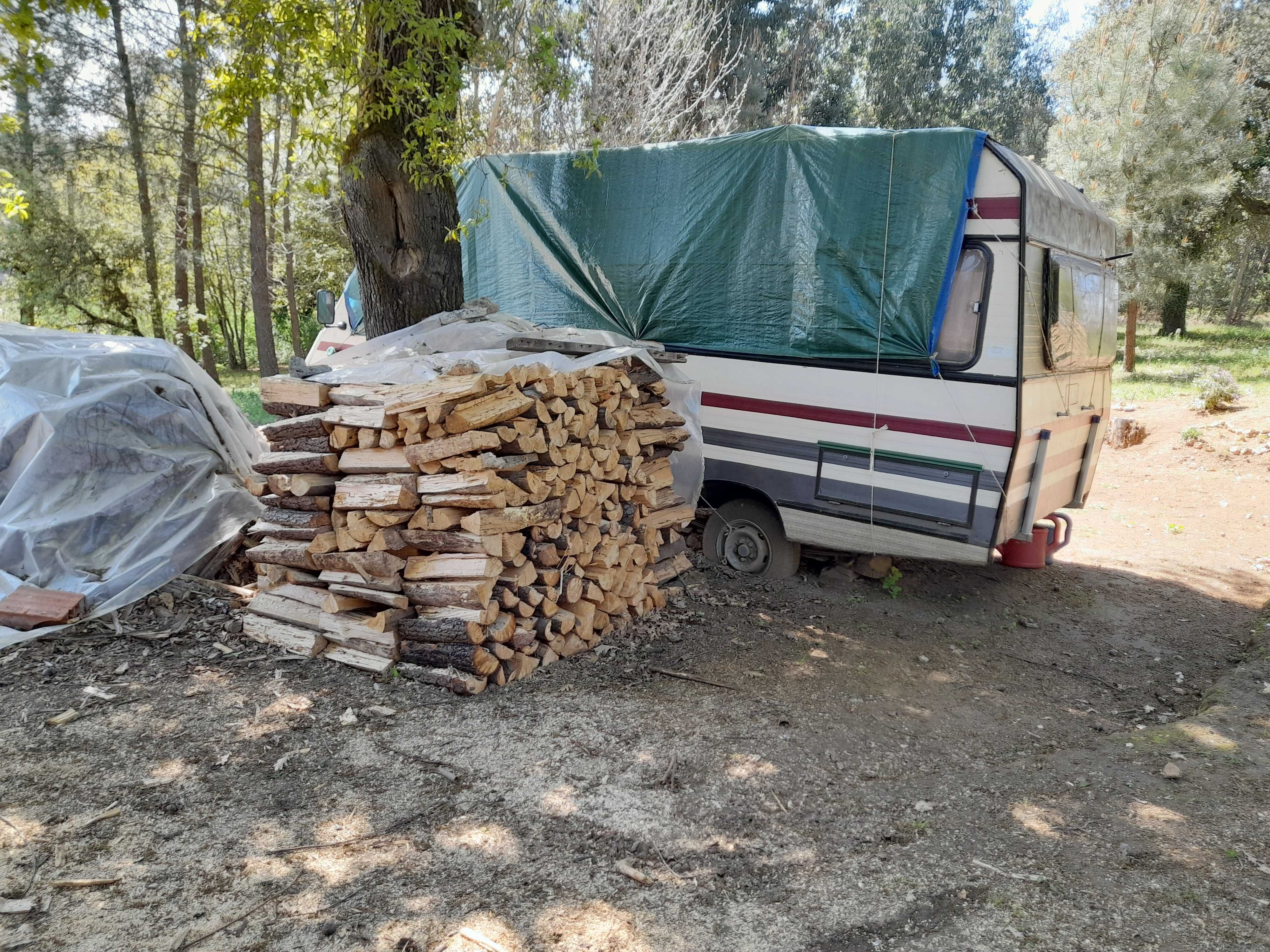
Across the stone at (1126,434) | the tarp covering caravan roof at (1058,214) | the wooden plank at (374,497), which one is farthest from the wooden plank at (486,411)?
the stone at (1126,434)

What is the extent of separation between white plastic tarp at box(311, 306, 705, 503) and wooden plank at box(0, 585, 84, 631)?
69.3 inches

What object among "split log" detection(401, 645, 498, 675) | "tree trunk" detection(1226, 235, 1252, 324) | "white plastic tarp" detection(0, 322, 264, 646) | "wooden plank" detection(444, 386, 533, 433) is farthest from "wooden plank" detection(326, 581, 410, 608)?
"tree trunk" detection(1226, 235, 1252, 324)

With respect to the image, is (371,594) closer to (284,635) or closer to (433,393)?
(284,635)

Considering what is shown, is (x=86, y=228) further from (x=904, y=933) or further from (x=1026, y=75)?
(x=1026, y=75)

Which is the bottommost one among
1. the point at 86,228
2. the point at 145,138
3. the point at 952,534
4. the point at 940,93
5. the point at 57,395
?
the point at 952,534

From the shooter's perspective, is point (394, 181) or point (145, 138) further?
point (145, 138)

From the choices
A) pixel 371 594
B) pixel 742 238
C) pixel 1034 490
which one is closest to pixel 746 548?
pixel 1034 490

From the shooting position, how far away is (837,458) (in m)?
5.73

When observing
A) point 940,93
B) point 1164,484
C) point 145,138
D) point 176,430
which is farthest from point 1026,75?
point 176,430

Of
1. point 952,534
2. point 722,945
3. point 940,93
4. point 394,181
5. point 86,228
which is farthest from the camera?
point 940,93

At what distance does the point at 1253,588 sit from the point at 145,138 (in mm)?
15030

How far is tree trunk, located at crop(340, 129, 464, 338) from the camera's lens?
6.23m

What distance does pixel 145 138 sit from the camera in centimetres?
1320

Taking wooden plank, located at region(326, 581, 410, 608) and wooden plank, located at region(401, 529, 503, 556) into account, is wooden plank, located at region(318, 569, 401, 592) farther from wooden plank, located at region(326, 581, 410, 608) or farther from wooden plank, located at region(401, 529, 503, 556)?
wooden plank, located at region(401, 529, 503, 556)
